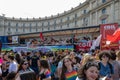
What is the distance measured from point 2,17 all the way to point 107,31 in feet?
373

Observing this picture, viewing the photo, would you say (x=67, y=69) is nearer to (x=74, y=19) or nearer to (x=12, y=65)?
(x=12, y=65)

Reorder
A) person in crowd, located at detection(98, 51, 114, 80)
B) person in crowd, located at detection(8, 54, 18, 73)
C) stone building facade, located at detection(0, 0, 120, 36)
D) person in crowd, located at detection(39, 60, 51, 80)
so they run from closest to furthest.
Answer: person in crowd, located at detection(98, 51, 114, 80)
person in crowd, located at detection(39, 60, 51, 80)
person in crowd, located at detection(8, 54, 18, 73)
stone building facade, located at detection(0, 0, 120, 36)

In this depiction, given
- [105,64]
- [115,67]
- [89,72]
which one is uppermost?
[89,72]

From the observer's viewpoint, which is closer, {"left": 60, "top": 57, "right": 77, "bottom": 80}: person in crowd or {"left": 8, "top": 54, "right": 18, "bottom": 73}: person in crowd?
{"left": 60, "top": 57, "right": 77, "bottom": 80}: person in crowd

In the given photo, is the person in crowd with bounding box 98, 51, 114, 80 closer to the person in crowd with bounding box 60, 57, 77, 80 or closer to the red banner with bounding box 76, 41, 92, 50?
the person in crowd with bounding box 60, 57, 77, 80

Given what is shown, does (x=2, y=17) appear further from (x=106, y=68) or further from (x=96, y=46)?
(x=106, y=68)

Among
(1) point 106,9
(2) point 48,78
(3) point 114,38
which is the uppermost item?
(1) point 106,9

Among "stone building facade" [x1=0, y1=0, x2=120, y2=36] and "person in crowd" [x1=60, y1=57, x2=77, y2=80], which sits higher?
"stone building facade" [x1=0, y1=0, x2=120, y2=36]

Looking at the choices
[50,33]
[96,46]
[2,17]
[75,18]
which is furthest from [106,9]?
[2,17]

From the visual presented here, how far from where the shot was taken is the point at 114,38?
12.2 meters

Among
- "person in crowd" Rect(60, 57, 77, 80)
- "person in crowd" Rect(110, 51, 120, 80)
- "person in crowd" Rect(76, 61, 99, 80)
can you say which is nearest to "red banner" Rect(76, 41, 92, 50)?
"person in crowd" Rect(110, 51, 120, 80)

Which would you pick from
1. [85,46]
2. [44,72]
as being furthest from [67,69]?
[85,46]

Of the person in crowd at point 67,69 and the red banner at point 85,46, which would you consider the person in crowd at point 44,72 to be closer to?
the person in crowd at point 67,69

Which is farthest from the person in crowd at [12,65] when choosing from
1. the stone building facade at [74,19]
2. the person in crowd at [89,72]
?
the stone building facade at [74,19]
